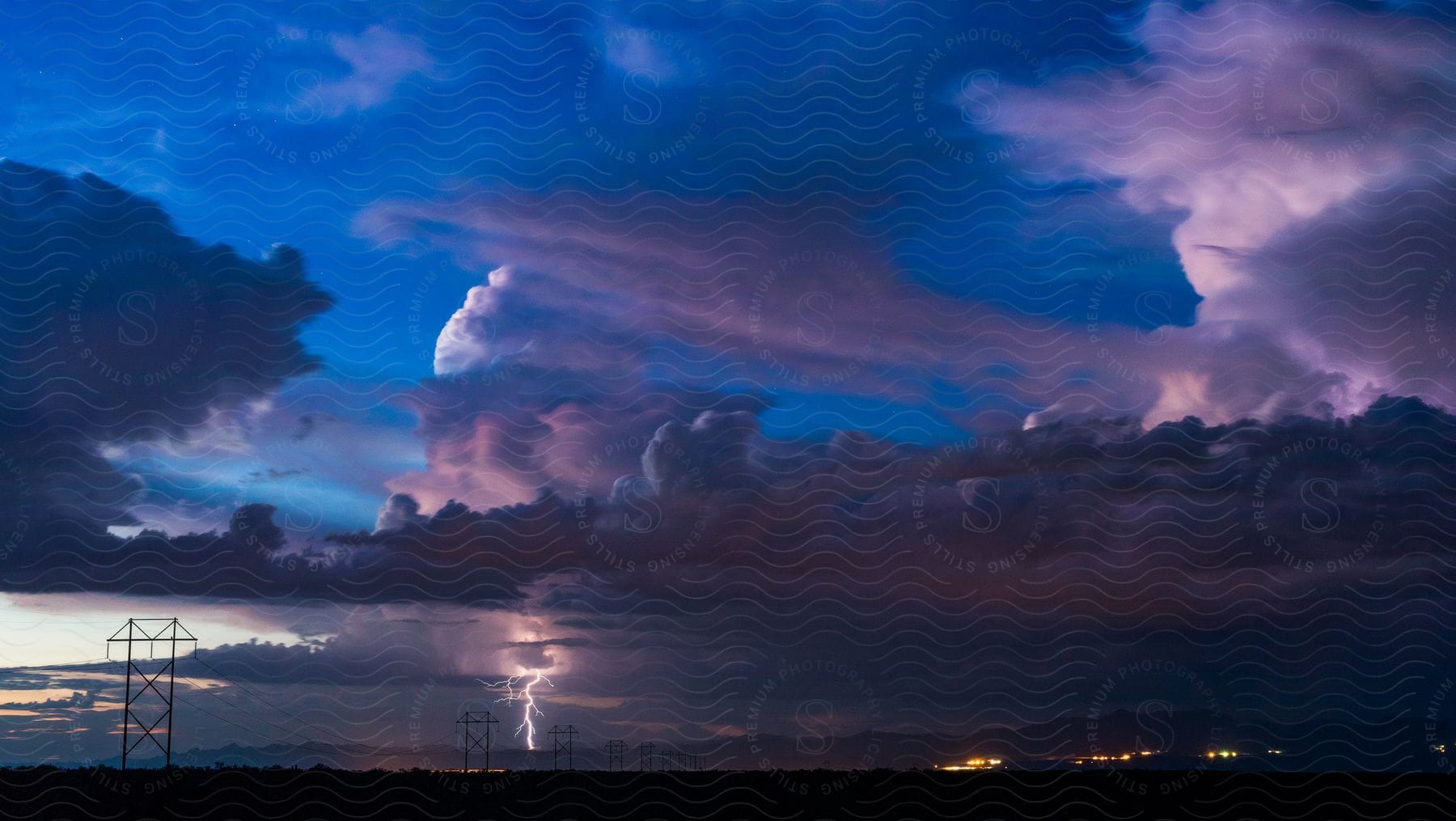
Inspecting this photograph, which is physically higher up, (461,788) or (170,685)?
(170,685)

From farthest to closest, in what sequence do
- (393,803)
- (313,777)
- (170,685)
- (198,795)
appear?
1. (170,685)
2. (313,777)
3. (198,795)
4. (393,803)

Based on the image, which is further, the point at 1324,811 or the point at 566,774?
the point at 566,774

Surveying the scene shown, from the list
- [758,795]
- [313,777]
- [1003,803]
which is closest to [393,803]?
[313,777]

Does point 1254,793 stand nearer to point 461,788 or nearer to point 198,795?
point 461,788

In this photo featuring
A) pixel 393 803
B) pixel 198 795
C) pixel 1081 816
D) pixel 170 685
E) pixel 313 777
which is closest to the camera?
pixel 1081 816

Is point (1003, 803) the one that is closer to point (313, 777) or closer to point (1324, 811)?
point (1324, 811)

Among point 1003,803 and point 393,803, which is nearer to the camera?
point 1003,803

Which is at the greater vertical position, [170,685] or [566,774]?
[170,685]

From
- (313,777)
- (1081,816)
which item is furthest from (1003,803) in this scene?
(313,777)

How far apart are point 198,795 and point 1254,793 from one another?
34.8 meters

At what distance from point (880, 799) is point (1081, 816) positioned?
597 cm

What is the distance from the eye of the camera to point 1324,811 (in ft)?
123

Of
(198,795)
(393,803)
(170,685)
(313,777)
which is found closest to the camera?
(393,803)

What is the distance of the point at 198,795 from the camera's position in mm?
43625
